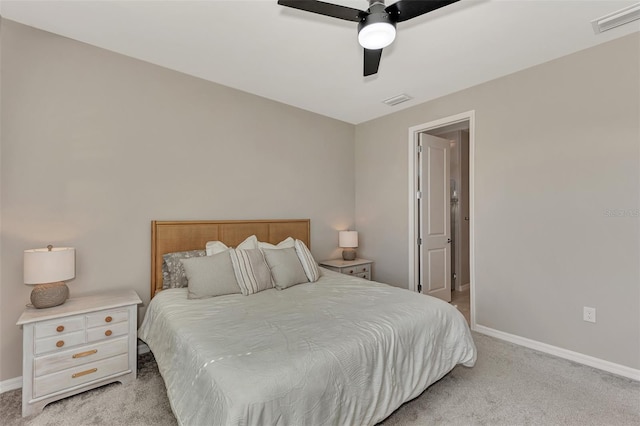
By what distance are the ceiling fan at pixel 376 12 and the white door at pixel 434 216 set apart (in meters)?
2.39

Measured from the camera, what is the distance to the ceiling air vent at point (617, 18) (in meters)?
2.07

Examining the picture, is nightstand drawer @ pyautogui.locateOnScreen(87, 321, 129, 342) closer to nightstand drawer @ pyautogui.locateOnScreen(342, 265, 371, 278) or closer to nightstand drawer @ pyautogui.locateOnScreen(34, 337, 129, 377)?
nightstand drawer @ pyautogui.locateOnScreen(34, 337, 129, 377)

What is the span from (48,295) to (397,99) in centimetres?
383

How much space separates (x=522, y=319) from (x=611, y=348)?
64cm

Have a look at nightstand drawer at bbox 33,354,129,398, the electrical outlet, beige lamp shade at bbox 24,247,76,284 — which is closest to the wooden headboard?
nightstand drawer at bbox 33,354,129,398

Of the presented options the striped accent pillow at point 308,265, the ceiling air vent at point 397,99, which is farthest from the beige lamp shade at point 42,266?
the ceiling air vent at point 397,99

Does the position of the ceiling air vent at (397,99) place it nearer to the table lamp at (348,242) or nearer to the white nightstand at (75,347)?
the table lamp at (348,242)

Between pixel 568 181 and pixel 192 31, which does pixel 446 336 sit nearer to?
pixel 568 181

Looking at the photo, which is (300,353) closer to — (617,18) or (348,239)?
(348,239)

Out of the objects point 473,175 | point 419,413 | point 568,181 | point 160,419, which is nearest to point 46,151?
point 160,419

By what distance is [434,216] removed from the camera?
4145 mm

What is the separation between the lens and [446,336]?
7.03 feet

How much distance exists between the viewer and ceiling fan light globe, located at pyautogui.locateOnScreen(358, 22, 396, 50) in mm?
1704

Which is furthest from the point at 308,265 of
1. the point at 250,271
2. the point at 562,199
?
the point at 562,199
